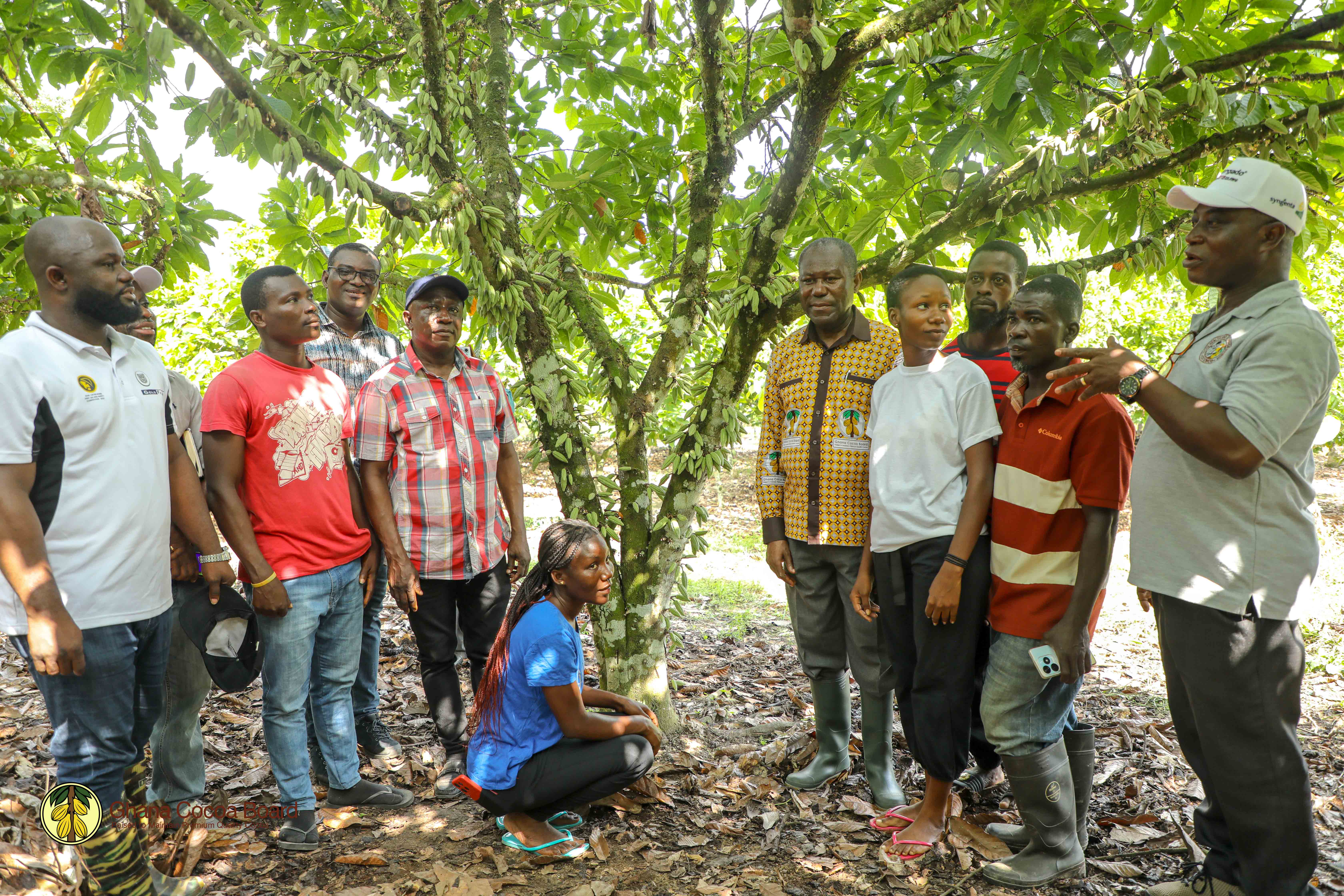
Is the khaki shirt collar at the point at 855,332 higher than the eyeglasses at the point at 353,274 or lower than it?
lower

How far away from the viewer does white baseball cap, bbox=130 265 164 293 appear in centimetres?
320

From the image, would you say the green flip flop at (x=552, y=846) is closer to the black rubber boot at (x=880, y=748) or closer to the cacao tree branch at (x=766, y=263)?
the black rubber boot at (x=880, y=748)

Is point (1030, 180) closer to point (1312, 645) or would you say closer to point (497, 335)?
point (497, 335)

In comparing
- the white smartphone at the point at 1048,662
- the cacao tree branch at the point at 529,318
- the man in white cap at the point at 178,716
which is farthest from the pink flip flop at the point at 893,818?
→ the man in white cap at the point at 178,716

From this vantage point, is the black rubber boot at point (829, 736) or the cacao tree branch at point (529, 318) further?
the cacao tree branch at point (529, 318)

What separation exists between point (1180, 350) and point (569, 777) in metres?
2.43

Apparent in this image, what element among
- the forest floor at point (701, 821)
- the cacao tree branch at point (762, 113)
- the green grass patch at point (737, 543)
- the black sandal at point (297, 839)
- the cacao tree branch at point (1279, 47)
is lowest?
the green grass patch at point (737, 543)

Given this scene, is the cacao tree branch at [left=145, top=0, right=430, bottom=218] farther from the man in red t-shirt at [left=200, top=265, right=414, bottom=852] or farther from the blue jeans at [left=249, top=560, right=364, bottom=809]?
the blue jeans at [left=249, top=560, right=364, bottom=809]

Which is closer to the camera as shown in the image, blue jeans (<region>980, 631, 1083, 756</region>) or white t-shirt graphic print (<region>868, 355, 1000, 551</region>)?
blue jeans (<region>980, 631, 1083, 756</region>)

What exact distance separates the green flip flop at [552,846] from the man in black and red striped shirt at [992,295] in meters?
2.25

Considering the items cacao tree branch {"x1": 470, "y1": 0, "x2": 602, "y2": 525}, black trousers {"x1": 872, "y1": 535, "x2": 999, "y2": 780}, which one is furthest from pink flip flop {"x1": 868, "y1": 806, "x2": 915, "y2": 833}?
cacao tree branch {"x1": 470, "y1": 0, "x2": 602, "y2": 525}

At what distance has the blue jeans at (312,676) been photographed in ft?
9.52

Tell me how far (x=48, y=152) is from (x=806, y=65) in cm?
372

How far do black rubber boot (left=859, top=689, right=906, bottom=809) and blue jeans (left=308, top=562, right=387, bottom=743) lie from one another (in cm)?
198
